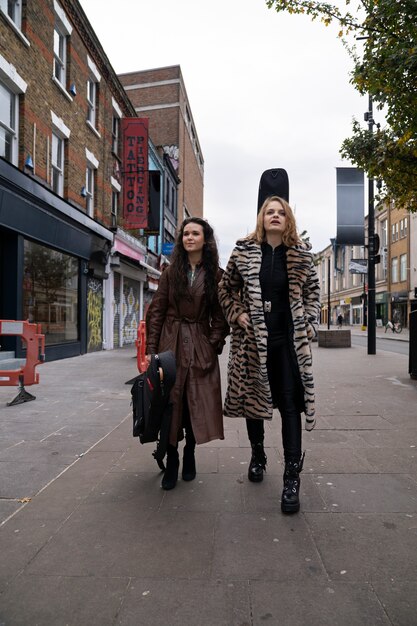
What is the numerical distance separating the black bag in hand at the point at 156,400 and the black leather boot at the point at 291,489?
2.66 ft

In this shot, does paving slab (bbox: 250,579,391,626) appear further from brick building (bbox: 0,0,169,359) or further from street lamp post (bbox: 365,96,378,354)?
street lamp post (bbox: 365,96,378,354)

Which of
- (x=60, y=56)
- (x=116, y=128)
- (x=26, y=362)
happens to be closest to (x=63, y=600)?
(x=26, y=362)

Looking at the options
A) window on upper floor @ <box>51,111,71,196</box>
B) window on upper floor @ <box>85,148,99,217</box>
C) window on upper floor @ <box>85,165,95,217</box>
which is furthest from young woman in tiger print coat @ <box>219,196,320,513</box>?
window on upper floor @ <box>85,165,95,217</box>

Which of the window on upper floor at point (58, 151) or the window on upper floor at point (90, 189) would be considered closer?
the window on upper floor at point (58, 151)

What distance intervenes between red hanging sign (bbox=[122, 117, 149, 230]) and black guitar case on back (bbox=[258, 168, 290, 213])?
14540 millimetres

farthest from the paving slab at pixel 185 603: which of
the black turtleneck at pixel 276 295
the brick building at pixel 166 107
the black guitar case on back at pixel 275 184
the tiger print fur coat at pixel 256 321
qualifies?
the brick building at pixel 166 107

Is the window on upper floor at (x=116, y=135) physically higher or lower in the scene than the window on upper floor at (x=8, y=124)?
higher

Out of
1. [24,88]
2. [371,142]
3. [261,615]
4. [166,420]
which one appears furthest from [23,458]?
[24,88]

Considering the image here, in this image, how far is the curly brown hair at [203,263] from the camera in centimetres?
317

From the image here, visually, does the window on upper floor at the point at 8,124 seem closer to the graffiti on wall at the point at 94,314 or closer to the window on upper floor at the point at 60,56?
the window on upper floor at the point at 60,56

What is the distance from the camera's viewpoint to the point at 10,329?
6.34 metres

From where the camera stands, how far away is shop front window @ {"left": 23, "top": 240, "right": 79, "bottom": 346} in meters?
10.7

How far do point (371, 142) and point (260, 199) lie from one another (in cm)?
643

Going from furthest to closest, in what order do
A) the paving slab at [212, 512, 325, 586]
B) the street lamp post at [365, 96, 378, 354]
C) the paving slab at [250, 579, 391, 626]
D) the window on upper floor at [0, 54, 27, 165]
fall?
the street lamp post at [365, 96, 378, 354] → the window on upper floor at [0, 54, 27, 165] → the paving slab at [212, 512, 325, 586] → the paving slab at [250, 579, 391, 626]
